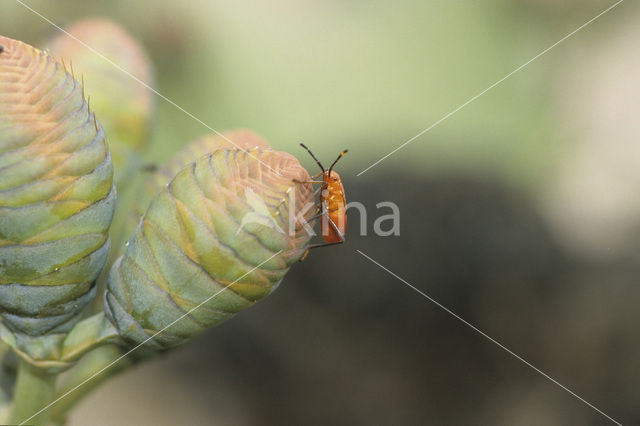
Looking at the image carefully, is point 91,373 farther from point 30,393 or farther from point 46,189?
point 46,189

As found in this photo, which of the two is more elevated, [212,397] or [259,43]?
[259,43]

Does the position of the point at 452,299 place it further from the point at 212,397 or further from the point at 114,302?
the point at 114,302

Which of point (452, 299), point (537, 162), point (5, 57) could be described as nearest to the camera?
point (5, 57)

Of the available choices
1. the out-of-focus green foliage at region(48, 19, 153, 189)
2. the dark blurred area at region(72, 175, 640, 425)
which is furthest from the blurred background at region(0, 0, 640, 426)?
the out-of-focus green foliage at region(48, 19, 153, 189)

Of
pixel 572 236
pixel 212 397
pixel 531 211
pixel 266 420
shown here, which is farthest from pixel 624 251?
pixel 212 397

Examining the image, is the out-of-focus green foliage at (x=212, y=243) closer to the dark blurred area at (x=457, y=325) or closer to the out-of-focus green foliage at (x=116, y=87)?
the out-of-focus green foliage at (x=116, y=87)

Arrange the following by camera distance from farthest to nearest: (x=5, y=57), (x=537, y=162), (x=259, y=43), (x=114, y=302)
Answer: (x=259, y=43), (x=537, y=162), (x=114, y=302), (x=5, y=57)

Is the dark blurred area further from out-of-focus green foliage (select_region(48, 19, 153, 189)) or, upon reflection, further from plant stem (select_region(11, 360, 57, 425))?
plant stem (select_region(11, 360, 57, 425))
